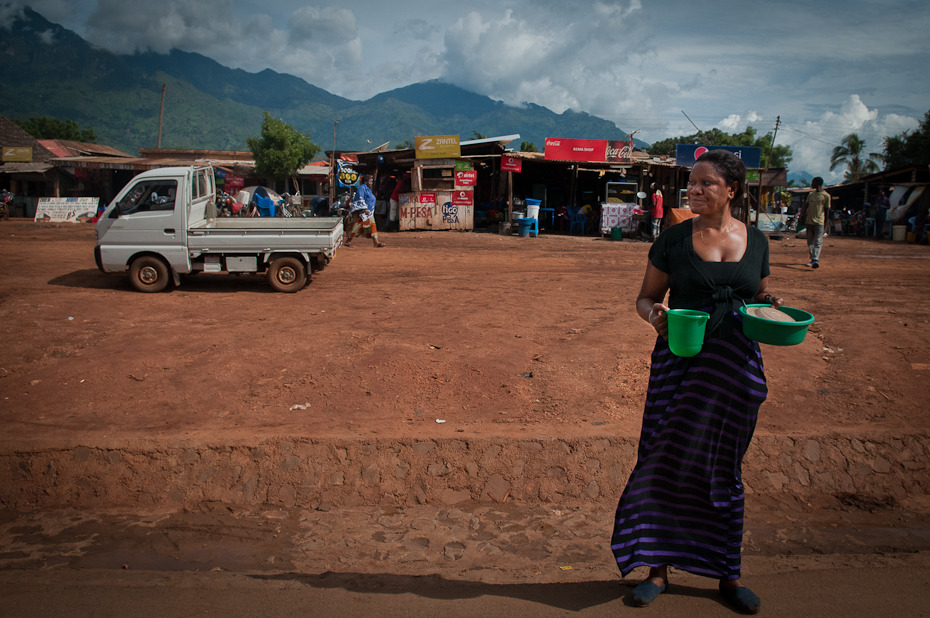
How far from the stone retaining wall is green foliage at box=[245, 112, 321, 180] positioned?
100 feet

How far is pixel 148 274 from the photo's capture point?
364 inches

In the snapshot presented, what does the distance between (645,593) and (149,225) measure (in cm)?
896

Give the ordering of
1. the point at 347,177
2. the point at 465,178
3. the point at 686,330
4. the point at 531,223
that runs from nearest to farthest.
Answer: the point at 686,330 → the point at 531,223 → the point at 465,178 → the point at 347,177

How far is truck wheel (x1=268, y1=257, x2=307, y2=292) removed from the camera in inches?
369

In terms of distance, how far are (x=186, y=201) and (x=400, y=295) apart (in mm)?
3563

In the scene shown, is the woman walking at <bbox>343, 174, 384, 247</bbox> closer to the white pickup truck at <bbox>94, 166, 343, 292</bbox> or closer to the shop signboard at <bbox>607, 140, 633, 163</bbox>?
the white pickup truck at <bbox>94, 166, 343, 292</bbox>

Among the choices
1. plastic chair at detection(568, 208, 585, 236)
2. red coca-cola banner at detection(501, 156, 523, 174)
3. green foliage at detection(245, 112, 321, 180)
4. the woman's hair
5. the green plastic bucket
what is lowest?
the green plastic bucket

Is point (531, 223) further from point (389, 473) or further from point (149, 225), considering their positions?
point (389, 473)

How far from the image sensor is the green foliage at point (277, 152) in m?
32.7

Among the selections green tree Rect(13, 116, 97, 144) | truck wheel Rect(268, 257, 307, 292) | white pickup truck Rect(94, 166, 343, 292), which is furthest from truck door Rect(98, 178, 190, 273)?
green tree Rect(13, 116, 97, 144)

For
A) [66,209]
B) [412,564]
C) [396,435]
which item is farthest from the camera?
[66,209]

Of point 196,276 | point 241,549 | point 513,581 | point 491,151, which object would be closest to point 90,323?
point 196,276

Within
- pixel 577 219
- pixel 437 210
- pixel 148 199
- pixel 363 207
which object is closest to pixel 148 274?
pixel 148 199

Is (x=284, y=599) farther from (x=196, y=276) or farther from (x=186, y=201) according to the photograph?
(x=196, y=276)
